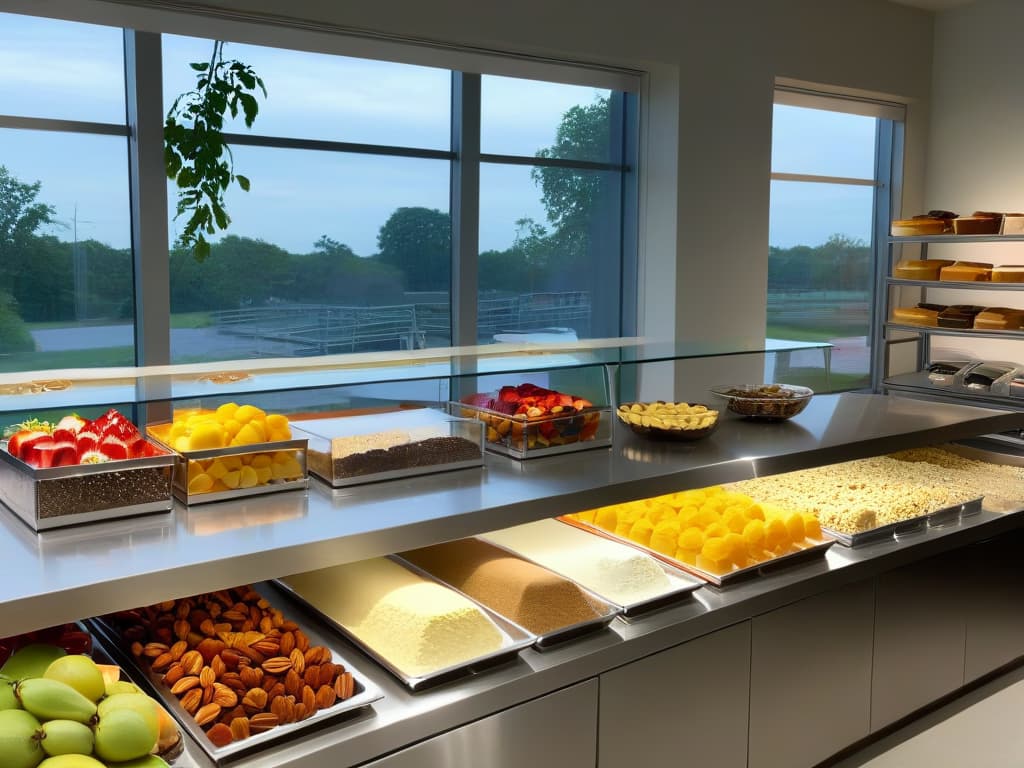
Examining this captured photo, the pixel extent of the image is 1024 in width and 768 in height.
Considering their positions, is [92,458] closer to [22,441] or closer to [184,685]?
[22,441]

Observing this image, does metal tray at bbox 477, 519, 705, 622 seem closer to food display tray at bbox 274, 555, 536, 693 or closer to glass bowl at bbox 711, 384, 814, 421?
food display tray at bbox 274, 555, 536, 693

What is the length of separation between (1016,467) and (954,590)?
84cm

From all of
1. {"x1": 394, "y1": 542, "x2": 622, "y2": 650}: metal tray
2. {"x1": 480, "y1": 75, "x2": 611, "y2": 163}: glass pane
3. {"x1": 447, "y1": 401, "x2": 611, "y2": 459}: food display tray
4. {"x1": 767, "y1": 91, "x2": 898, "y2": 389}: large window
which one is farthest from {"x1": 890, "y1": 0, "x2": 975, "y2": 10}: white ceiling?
{"x1": 394, "y1": 542, "x2": 622, "y2": 650}: metal tray

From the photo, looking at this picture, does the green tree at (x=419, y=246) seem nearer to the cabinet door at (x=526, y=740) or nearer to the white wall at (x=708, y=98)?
the white wall at (x=708, y=98)

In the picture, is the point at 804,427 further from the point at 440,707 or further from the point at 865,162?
the point at 865,162

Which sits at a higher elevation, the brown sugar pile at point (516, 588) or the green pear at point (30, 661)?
the green pear at point (30, 661)

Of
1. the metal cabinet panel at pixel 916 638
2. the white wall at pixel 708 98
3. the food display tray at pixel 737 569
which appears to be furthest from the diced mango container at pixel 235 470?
the white wall at pixel 708 98

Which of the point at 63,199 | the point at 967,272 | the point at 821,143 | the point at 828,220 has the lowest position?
the point at 967,272

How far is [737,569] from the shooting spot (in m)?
2.20

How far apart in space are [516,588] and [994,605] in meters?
1.72

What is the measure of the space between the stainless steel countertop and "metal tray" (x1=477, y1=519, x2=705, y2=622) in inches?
1.0

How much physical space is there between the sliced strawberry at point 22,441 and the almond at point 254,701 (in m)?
0.56

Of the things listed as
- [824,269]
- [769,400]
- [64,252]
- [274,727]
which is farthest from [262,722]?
[824,269]

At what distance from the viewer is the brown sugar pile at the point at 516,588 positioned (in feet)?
6.15
